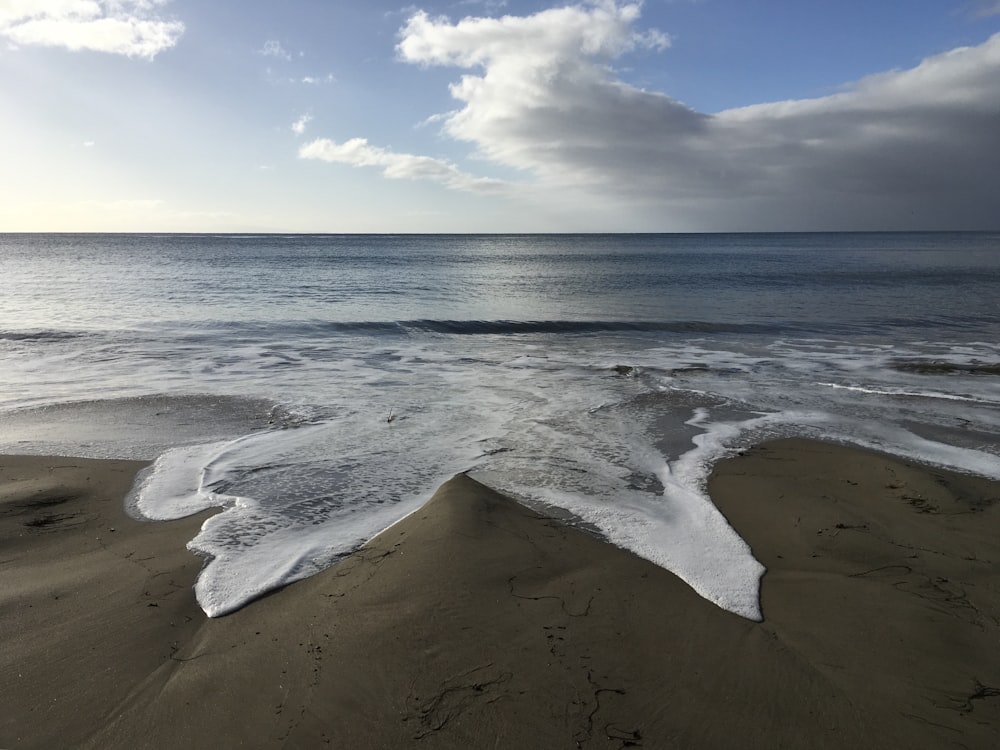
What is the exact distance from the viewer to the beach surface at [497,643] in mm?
2832

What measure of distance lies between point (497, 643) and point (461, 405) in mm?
6055

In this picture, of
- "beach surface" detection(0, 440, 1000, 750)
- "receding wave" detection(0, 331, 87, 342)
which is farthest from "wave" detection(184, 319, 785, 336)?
"beach surface" detection(0, 440, 1000, 750)

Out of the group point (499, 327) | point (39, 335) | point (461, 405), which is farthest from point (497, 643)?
point (39, 335)

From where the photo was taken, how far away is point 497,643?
335cm

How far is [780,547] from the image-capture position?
15.8ft

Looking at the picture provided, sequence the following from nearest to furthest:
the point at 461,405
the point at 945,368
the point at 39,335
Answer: the point at 461,405 < the point at 945,368 < the point at 39,335

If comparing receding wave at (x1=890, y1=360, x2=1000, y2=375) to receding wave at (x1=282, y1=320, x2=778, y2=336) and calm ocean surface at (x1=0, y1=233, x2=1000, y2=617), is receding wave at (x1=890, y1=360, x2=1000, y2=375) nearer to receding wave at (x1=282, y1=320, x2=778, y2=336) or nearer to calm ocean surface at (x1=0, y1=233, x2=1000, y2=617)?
calm ocean surface at (x1=0, y1=233, x2=1000, y2=617)

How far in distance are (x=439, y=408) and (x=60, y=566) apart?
17.8 feet

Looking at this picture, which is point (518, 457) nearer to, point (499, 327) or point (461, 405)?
point (461, 405)

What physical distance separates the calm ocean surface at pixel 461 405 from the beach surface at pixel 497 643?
404 millimetres

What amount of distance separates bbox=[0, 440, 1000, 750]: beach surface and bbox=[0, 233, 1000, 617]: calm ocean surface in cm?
40

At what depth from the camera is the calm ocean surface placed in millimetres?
5223

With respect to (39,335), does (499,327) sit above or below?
below

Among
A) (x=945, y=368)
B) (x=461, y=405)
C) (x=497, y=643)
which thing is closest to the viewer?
(x=497, y=643)
